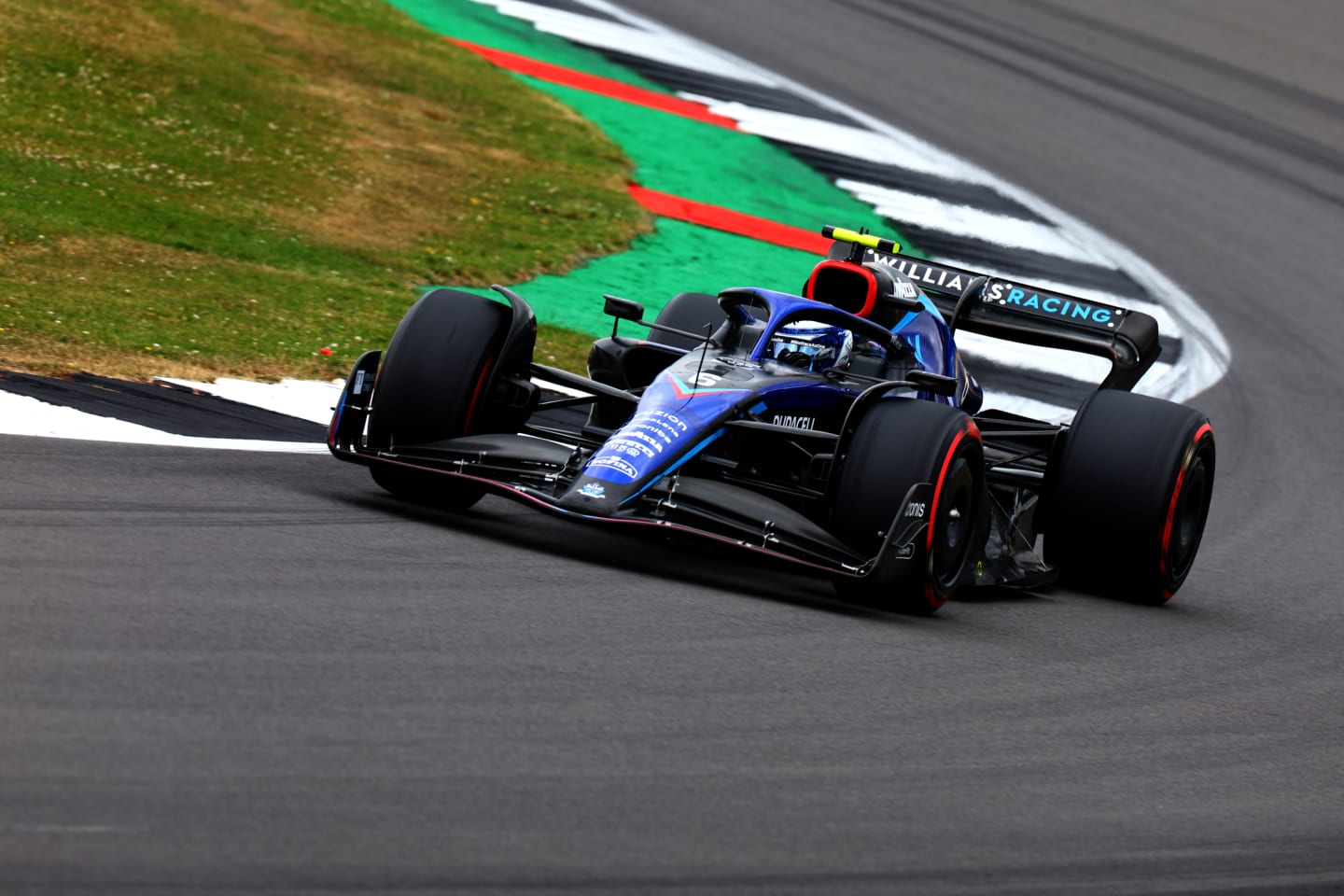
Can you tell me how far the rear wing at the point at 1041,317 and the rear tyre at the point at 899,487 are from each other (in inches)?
88.3

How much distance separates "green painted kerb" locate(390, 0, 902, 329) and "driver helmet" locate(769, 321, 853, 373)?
379 cm

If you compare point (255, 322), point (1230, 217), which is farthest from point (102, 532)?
point (1230, 217)

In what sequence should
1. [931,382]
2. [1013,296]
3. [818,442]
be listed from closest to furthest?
[931,382]
[818,442]
[1013,296]

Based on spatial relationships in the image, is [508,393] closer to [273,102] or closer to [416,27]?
[273,102]

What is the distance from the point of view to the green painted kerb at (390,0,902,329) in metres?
13.2

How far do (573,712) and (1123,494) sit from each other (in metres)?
3.92

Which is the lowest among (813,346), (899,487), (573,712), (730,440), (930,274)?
(573,712)

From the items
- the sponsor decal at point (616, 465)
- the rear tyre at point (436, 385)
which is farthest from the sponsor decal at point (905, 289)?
the sponsor decal at point (616, 465)

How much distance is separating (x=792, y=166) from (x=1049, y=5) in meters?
12.7

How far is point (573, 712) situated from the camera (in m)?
5.34

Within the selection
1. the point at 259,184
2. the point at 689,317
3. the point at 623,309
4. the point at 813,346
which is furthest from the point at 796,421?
the point at 259,184

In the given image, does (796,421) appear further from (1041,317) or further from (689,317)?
(1041,317)

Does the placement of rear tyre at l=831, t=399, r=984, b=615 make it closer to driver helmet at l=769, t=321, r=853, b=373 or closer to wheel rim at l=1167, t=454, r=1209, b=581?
driver helmet at l=769, t=321, r=853, b=373

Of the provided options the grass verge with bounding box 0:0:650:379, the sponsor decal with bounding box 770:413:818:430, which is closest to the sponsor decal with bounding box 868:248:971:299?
the sponsor decal with bounding box 770:413:818:430
